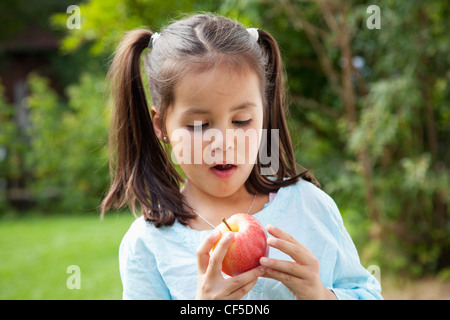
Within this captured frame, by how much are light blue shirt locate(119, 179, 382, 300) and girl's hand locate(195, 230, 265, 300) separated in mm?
173

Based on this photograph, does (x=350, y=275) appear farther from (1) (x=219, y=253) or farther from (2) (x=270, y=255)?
(1) (x=219, y=253)

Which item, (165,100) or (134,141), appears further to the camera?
(134,141)

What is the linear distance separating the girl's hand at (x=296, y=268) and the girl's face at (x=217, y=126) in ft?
0.73

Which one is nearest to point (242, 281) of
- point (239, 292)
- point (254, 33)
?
→ point (239, 292)

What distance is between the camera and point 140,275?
51.9 inches

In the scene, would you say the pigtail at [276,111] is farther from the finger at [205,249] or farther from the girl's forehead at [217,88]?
the finger at [205,249]

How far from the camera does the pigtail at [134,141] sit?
1.47 m

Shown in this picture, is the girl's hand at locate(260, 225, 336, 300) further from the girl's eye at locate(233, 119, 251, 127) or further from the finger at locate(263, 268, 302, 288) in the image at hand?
the girl's eye at locate(233, 119, 251, 127)

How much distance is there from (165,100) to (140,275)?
46 cm

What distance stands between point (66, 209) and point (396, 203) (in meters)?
6.25

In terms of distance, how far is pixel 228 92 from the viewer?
1.21 meters

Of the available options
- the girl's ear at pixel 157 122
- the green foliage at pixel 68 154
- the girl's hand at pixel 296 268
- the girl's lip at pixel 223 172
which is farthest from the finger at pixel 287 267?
the green foliage at pixel 68 154
